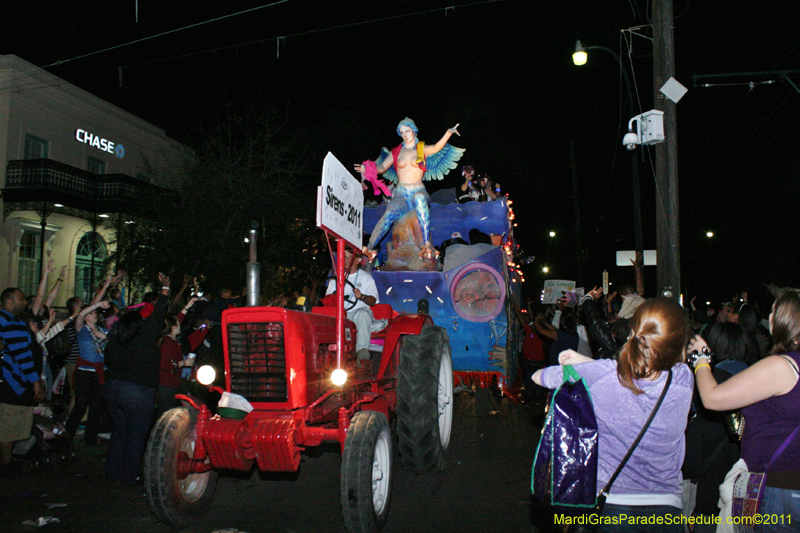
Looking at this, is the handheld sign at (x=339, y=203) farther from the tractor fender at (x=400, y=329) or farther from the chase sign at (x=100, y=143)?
the chase sign at (x=100, y=143)

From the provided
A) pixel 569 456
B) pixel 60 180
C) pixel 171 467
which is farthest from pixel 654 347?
pixel 60 180

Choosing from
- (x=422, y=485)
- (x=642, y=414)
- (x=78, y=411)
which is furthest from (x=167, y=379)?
(x=642, y=414)

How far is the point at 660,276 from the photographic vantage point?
22.4 feet

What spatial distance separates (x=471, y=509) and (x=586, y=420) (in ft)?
10.2

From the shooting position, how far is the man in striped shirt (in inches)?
234

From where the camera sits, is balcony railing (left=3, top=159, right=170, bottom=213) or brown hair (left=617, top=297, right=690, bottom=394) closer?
brown hair (left=617, top=297, right=690, bottom=394)

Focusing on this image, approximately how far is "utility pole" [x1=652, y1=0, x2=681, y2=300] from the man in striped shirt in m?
7.31

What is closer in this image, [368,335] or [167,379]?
[368,335]

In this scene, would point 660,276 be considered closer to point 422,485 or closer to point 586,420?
point 422,485

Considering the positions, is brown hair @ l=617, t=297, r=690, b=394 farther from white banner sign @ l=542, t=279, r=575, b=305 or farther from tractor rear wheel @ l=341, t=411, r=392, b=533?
white banner sign @ l=542, t=279, r=575, b=305

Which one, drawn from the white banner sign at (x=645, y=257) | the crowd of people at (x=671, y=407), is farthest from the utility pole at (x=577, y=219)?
the crowd of people at (x=671, y=407)

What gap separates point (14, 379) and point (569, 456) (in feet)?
20.0

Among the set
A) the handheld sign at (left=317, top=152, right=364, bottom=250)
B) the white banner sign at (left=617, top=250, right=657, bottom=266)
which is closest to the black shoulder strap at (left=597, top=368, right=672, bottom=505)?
the handheld sign at (left=317, top=152, right=364, bottom=250)

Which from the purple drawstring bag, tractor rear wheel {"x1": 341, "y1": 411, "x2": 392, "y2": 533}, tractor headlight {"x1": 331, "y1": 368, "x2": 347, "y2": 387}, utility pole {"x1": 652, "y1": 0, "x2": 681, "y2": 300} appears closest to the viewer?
the purple drawstring bag
